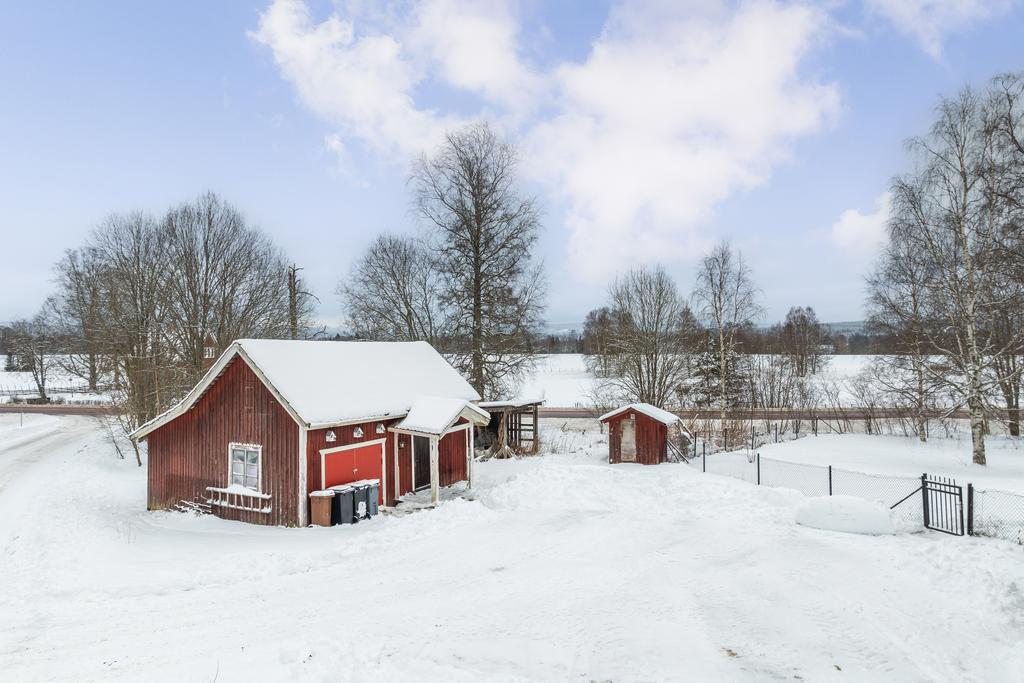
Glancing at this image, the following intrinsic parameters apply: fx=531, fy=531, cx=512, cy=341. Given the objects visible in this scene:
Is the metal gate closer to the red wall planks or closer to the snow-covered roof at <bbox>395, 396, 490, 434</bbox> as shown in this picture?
the snow-covered roof at <bbox>395, 396, 490, 434</bbox>

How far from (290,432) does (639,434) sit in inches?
502

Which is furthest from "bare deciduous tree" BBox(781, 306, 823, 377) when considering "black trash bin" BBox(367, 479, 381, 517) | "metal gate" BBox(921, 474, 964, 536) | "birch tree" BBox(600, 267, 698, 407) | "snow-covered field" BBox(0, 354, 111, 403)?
"snow-covered field" BBox(0, 354, 111, 403)

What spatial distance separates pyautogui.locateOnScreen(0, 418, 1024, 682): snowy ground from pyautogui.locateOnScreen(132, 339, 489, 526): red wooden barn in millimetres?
1098

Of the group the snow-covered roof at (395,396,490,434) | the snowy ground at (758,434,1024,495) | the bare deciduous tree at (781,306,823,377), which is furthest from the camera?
the bare deciduous tree at (781,306,823,377)

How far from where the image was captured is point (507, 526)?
40.0ft

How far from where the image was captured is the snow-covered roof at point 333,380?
1345cm

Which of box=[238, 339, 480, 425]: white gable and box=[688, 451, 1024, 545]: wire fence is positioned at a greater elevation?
box=[238, 339, 480, 425]: white gable

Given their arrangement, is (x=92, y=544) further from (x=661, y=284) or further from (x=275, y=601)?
(x=661, y=284)

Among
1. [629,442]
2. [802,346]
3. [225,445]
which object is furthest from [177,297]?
[802,346]

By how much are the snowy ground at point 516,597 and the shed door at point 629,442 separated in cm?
656

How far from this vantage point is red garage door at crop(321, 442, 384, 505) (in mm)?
13680

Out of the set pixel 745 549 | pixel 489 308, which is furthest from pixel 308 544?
pixel 489 308

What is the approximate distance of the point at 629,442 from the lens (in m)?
20.7

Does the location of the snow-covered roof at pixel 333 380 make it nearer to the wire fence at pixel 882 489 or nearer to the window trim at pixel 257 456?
the window trim at pixel 257 456
